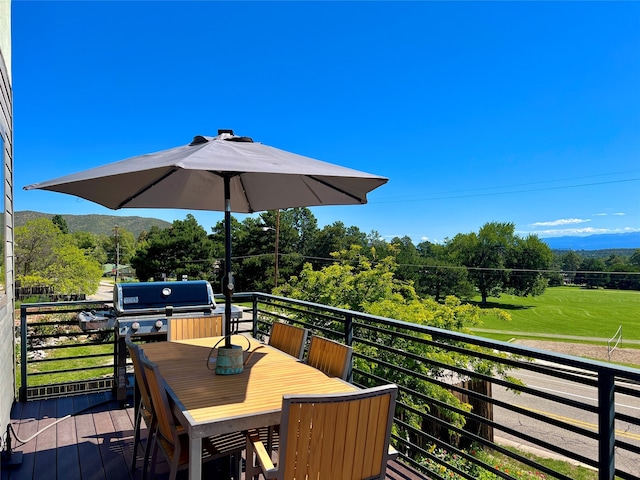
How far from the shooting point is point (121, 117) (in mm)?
25047

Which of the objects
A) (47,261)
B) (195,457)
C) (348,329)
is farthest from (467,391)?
(47,261)

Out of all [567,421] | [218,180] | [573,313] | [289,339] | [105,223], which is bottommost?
[573,313]

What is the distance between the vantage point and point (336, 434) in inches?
57.7

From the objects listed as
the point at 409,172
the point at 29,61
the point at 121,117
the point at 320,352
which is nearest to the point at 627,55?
the point at 409,172

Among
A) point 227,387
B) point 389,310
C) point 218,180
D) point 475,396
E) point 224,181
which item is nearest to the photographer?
point 227,387

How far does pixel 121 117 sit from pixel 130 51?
868cm

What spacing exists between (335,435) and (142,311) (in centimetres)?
283

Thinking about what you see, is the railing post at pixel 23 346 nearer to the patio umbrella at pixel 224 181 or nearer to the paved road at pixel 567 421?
the patio umbrella at pixel 224 181

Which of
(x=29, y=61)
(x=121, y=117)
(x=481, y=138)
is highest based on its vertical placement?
(x=481, y=138)

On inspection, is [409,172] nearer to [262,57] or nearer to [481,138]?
[481,138]

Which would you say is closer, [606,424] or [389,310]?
[606,424]

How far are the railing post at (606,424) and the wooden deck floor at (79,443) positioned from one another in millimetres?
1116

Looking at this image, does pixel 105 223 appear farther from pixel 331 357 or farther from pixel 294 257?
pixel 331 357

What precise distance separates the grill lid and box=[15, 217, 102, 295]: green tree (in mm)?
19900
